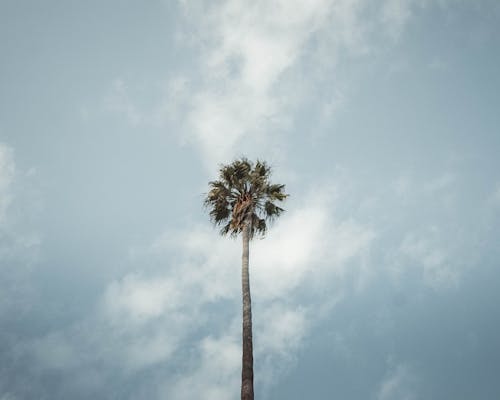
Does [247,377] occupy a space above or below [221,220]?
below

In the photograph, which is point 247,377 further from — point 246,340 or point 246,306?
point 246,306

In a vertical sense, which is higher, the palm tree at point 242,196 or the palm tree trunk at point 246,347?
the palm tree at point 242,196

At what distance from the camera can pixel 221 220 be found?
67.0ft

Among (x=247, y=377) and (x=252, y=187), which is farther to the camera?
(x=252, y=187)

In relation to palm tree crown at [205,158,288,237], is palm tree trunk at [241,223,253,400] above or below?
below

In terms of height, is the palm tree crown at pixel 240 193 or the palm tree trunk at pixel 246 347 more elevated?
the palm tree crown at pixel 240 193

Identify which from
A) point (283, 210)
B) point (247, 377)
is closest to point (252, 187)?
point (283, 210)

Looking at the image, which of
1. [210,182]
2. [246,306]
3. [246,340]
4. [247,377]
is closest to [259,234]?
[210,182]

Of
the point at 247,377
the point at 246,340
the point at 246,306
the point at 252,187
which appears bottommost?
the point at 247,377

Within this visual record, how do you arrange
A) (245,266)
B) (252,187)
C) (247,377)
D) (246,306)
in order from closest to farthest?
(247,377)
(246,306)
(245,266)
(252,187)

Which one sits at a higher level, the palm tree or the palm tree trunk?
the palm tree

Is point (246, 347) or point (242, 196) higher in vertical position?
point (242, 196)

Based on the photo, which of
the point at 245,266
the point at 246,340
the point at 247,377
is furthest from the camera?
the point at 245,266

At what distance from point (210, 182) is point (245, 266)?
6.76 meters
